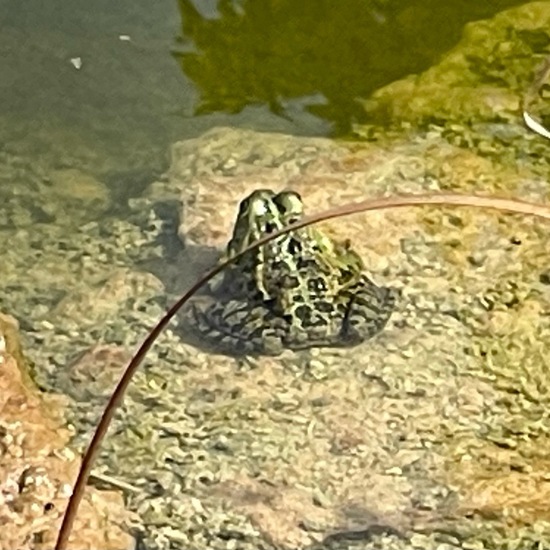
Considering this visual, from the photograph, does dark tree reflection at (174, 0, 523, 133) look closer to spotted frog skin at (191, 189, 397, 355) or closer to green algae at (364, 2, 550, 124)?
green algae at (364, 2, 550, 124)

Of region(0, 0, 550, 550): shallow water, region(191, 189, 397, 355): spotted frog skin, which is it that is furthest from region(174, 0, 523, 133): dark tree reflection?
region(191, 189, 397, 355): spotted frog skin

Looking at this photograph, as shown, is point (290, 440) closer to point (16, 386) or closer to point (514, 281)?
point (16, 386)

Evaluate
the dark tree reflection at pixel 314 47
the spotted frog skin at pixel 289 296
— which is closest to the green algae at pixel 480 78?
the dark tree reflection at pixel 314 47

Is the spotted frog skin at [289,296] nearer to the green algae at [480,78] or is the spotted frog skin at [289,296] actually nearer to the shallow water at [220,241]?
the shallow water at [220,241]

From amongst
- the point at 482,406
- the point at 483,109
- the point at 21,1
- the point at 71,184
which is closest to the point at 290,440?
the point at 482,406

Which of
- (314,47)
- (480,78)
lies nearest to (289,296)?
(480,78)

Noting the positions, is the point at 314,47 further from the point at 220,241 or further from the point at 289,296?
the point at 289,296
